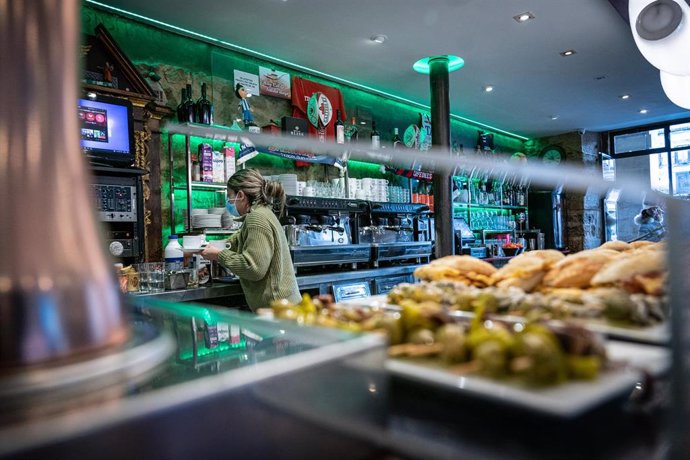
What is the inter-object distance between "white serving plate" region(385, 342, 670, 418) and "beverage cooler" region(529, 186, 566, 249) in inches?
371

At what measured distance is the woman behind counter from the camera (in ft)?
10.0

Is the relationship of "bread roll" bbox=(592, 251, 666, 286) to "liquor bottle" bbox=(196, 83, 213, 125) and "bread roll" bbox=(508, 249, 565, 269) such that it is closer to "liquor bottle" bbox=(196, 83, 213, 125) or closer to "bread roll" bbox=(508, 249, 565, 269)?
"bread roll" bbox=(508, 249, 565, 269)

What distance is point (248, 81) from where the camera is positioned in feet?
17.3

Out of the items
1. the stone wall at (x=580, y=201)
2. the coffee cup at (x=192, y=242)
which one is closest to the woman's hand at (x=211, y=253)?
the coffee cup at (x=192, y=242)

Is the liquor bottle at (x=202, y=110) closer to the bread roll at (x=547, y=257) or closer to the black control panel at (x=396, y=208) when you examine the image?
the black control panel at (x=396, y=208)

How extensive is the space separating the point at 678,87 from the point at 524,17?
1.98 m

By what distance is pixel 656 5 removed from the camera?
226 centimetres

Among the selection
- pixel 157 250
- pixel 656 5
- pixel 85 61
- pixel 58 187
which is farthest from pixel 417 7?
pixel 58 187

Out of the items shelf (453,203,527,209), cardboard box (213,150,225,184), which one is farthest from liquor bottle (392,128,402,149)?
cardboard box (213,150,225,184)

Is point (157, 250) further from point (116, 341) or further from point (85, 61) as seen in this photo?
point (116, 341)

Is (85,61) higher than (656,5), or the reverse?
(85,61)

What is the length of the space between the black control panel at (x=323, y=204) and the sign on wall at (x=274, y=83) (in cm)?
145

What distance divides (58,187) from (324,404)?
17.9 inches

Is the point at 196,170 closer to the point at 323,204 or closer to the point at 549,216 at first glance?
the point at 323,204
